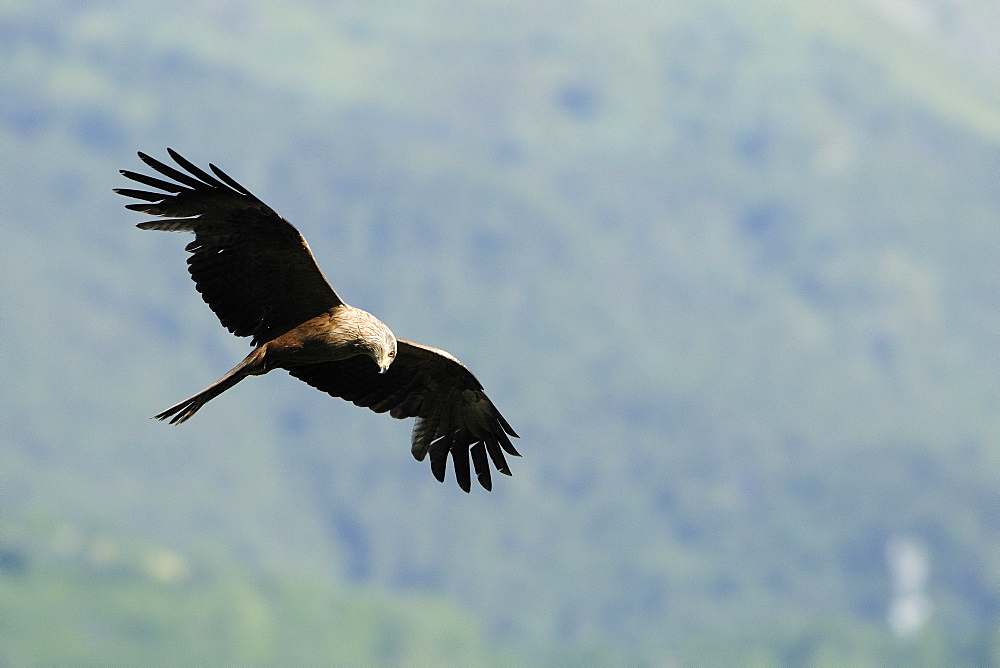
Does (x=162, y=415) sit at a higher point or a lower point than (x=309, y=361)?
lower

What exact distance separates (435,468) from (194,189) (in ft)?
19.3

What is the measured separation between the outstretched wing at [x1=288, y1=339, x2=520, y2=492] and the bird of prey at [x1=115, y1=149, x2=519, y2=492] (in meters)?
0.02

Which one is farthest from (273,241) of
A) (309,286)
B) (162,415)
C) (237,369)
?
(162,415)

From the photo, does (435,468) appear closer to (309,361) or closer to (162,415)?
(309,361)

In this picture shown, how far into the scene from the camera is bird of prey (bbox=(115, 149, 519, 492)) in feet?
65.7

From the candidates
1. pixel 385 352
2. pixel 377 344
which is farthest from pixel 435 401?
pixel 377 344

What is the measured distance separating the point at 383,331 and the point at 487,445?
3.72 metres

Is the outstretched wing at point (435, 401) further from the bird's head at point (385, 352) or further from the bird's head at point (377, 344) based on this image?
the bird's head at point (377, 344)

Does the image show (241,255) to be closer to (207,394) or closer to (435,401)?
(207,394)

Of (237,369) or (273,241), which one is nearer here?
(237,369)

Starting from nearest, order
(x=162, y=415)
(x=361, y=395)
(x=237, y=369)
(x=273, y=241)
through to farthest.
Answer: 1. (x=162, y=415)
2. (x=237, y=369)
3. (x=273, y=241)
4. (x=361, y=395)

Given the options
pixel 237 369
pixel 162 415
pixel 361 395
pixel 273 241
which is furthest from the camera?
pixel 361 395

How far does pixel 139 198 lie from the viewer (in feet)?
64.8

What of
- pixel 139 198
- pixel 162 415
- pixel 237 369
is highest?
pixel 139 198
